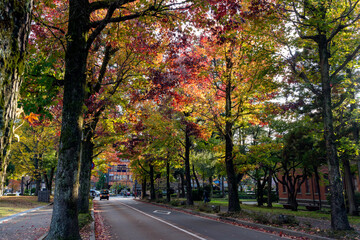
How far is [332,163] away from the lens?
35.8 ft

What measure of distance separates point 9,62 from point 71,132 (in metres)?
6.14

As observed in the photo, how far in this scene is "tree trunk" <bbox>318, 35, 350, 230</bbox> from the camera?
10.2m

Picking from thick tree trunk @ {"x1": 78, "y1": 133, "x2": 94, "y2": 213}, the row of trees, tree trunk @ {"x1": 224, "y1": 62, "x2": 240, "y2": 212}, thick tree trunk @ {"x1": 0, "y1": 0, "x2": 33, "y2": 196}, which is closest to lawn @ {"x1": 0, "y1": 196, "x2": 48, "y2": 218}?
thick tree trunk @ {"x1": 78, "y1": 133, "x2": 94, "y2": 213}

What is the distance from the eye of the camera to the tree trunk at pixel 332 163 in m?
10.2

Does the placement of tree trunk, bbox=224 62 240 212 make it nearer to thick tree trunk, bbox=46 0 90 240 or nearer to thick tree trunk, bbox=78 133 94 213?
thick tree trunk, bbox=78 133 94 213

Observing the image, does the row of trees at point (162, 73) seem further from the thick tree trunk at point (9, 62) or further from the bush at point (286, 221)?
the bush at point (286, 221)

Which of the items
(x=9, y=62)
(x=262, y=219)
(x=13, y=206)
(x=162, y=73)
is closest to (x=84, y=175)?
(x=162, y=73)

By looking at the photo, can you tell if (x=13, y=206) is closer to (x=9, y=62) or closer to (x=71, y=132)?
(x=71, y=132)

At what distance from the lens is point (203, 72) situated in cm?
1717

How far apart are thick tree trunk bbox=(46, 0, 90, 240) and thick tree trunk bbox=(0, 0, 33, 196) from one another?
5901 mm

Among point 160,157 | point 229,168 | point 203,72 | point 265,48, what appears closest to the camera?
point 265,48

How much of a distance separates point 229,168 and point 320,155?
330 inches

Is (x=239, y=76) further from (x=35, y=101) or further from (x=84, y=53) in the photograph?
(x=35, y=101)

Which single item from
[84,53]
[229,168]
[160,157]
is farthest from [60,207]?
[160,157]
